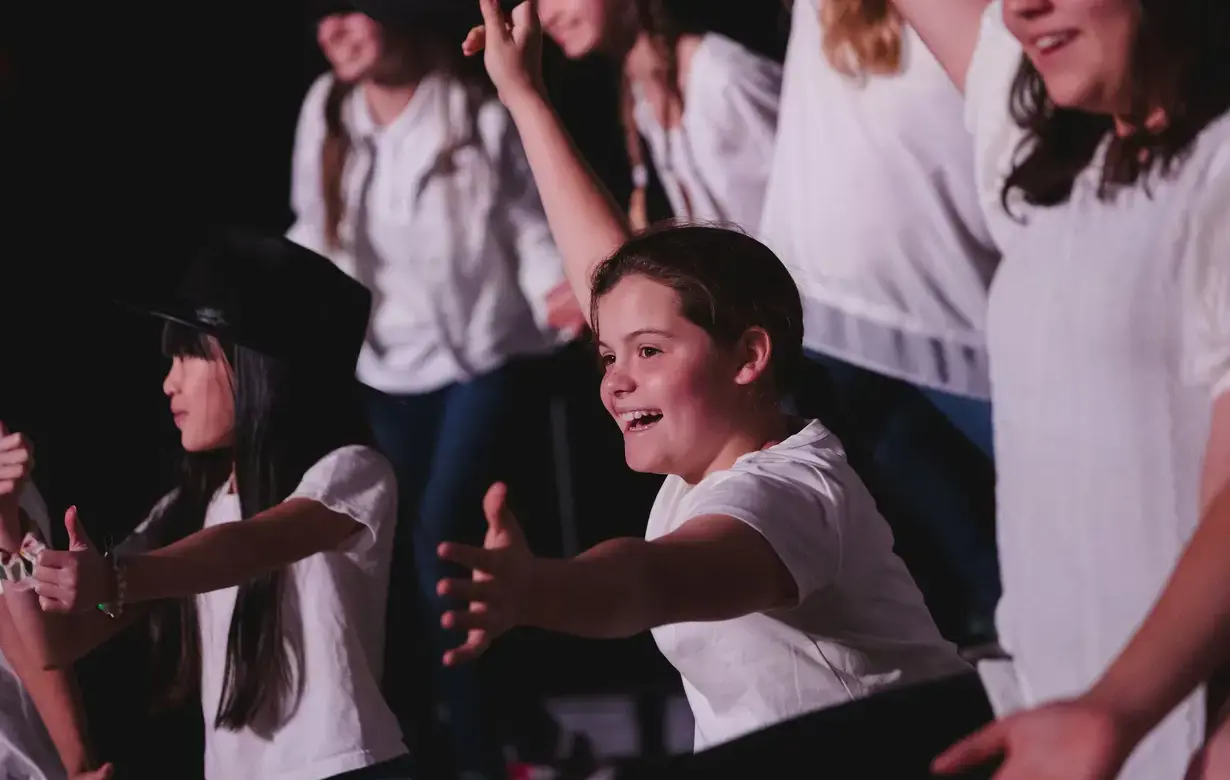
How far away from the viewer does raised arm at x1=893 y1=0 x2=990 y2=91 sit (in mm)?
1339

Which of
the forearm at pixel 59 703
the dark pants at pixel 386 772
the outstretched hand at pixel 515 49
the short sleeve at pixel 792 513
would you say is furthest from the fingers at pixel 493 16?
the forearm at pixel 59 703

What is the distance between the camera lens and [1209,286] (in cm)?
112

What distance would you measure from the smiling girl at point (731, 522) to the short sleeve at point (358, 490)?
18.9 inches

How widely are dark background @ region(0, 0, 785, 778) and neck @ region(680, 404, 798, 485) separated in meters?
0.91

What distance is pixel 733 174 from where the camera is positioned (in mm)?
1575

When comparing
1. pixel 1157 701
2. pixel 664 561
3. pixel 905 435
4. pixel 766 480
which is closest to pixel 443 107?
pixel 905 435

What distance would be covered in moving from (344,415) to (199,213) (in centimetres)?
37

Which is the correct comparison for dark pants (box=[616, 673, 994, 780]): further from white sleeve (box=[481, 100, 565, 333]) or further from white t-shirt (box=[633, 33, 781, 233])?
white sleeve (box=[481, 100, 565, 333])

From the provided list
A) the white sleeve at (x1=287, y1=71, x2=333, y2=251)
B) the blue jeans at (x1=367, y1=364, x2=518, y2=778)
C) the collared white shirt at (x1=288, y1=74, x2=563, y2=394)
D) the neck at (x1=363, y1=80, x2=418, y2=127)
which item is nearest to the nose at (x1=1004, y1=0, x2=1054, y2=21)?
the collared white shirt at (x1=288, y1=74, x2=563, y2=394)

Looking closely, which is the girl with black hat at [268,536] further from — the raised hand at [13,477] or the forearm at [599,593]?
the forearm at [599,593]

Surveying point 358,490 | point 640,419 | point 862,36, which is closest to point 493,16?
point 862,36

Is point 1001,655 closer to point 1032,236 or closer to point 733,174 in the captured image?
point 1032,236

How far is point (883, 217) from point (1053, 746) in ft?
2.50

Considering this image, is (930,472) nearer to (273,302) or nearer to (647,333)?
(647,333)
